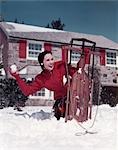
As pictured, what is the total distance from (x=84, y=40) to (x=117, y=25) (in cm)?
26

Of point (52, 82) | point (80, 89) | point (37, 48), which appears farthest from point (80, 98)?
point (37, 48)

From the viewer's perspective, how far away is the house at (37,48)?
3.75m

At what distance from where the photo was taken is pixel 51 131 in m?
3.66

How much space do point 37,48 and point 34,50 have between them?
1.5 inches

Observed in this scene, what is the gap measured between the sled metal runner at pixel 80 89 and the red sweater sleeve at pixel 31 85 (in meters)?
0.21

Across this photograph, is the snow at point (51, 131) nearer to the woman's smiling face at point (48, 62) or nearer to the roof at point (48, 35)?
the woman's smiling face at point (48, 62)

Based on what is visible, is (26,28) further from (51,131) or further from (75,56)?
(51,131)

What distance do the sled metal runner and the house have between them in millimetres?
45

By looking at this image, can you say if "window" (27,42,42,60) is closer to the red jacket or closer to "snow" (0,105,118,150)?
the red jacket

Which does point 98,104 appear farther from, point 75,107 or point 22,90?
point 22,90

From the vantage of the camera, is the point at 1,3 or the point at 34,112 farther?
the point at 34,112

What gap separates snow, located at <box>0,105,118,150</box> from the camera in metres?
3.49

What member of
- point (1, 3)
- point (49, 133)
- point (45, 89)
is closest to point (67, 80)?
point (45, 89)

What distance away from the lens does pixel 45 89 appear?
3781 mm
